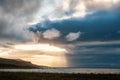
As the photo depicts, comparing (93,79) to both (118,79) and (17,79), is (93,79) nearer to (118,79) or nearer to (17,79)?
(118,79)

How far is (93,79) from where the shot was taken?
76.2 meters

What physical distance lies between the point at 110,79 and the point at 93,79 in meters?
4.24

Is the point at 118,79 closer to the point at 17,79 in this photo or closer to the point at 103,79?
the point at 103,79

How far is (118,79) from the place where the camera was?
75625 mm

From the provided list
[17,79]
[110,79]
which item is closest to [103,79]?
[110,79]

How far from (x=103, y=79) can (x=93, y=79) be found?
2670 mm

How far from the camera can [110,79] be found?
76562 mm

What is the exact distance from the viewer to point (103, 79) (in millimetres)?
77000

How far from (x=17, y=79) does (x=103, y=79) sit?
69.5 feet

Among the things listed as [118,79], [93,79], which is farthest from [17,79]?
[118,79]

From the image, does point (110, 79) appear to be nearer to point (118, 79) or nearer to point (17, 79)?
point (118, 79)

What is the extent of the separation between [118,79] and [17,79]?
24.6 meters

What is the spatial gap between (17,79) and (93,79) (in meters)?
18.6

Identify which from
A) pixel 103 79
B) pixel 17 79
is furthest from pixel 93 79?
pixel 17 79
